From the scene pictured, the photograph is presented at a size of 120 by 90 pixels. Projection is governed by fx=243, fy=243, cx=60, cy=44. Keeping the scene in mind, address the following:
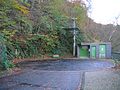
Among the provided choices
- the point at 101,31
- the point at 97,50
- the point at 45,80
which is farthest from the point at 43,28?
the point at 45,80

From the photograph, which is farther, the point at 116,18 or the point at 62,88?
the point at 116,18

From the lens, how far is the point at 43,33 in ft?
115

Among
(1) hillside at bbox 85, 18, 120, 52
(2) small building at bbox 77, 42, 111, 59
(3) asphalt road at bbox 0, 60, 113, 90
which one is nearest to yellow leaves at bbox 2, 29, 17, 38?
(3) asphalt road at bbox 0, 60, 113, 90

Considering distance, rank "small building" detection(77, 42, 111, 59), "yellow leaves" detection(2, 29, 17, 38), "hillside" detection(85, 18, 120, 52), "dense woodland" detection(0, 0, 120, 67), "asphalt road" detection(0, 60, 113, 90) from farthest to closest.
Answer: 1. "hillside" detection(85, 18, 120, 52)
2. "small building" detection(77, 42, 111, 59)
3. "dense woodland" detection(0, 0, 120, 67)
4. "yellow leaves" detection(2, 29, 17, 38)
5. "asphalt road" detection(0, 60, 113, 90)

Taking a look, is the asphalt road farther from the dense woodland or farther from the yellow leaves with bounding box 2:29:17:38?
the dense woodland

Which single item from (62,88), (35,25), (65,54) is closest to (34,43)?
(35,25)

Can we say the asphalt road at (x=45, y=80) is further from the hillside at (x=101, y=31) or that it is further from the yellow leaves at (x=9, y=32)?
the hillside at (x=101, y=31)

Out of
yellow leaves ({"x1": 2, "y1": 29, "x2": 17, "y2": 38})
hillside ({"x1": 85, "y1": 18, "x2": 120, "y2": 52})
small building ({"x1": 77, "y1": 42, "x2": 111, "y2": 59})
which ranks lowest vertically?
small building ({"x1": 77, "y1": 42, "x2": 111, "y2": 59})

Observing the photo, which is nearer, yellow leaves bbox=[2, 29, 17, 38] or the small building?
yellow leaves bbox=[2, 29, 17, 38]

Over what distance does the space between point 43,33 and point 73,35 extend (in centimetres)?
483

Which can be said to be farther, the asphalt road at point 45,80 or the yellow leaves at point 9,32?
the yellow leaves at point 9,32

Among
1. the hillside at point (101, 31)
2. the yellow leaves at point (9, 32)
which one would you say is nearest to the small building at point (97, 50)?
the yellow leaves at point (9, 32)

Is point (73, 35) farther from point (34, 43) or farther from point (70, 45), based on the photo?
point (34, 43)

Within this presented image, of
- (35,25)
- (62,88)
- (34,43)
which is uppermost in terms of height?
(35,25)
